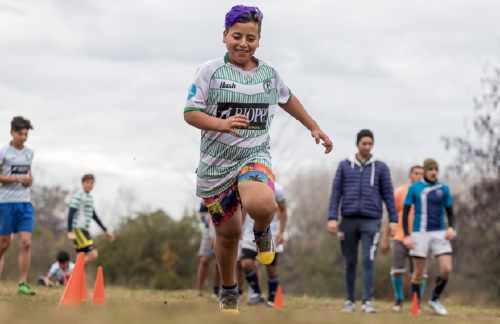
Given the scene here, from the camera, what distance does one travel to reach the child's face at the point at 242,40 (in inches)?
192

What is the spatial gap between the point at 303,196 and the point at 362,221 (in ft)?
147

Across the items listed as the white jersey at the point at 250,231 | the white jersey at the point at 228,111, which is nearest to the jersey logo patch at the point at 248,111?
the white jersey at the point at 228,111

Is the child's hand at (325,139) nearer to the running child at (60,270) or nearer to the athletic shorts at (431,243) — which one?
the athletic shorts at (431,243)

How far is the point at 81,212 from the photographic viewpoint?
11.3 metres

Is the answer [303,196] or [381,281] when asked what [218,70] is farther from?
[303,196]

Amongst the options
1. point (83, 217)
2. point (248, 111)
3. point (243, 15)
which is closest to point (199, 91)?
point (248, 111)

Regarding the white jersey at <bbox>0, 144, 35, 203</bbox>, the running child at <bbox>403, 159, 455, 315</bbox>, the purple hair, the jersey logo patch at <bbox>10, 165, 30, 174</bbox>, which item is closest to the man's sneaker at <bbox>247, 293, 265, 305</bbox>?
the running child at <bbox>403, 159, 455, 315</bbox>

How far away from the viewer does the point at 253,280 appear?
10.5m

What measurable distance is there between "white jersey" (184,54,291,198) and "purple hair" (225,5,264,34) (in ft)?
1.04

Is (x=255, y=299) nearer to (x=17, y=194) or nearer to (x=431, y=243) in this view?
(x=431, y=243)

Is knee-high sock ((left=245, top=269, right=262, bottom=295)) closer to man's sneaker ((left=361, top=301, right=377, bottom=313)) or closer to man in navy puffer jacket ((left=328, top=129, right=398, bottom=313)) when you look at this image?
man in navy puffer jacket ((left=328, top=129, right=398, bottom=313))

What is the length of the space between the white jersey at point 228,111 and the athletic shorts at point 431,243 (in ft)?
17.3

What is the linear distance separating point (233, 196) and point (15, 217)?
5.14 metres

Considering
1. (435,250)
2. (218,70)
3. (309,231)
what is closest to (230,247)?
(218,70)
